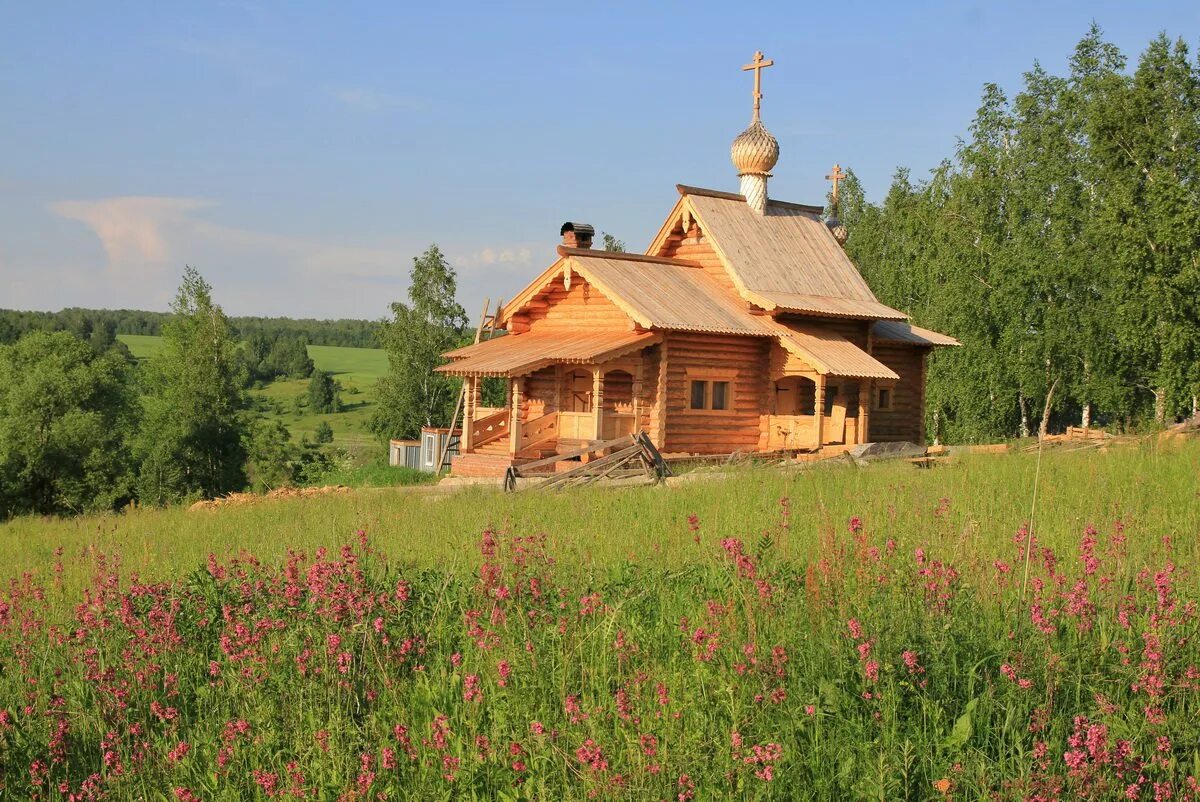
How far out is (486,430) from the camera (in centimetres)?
2631

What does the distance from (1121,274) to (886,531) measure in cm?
2348

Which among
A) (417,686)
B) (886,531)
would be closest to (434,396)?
(886,531)

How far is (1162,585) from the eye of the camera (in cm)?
570

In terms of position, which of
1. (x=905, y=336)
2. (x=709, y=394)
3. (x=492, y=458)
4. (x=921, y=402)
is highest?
(x=905, y=336)

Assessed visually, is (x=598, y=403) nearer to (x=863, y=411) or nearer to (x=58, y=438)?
(x=863, y=411)

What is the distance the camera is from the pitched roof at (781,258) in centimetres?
2586

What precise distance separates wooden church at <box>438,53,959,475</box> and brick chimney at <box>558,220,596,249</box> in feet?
7.78

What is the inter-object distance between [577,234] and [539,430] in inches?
298

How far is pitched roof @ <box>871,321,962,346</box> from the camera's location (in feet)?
93.5

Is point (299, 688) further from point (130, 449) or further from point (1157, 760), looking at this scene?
point (130, 449)

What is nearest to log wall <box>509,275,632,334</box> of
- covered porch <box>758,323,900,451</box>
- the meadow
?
covered porch <box>758,323,900,451</box>

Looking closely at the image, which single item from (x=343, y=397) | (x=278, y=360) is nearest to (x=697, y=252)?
(x=343, y=397)

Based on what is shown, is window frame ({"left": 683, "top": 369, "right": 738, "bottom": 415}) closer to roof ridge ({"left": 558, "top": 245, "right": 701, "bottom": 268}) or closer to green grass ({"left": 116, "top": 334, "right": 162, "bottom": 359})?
roof ridge ({"left": 558, "top": 245, "right": 701, "bottom": 268})

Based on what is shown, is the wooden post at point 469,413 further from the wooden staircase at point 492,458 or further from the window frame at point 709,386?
the window frame at point 709,386
